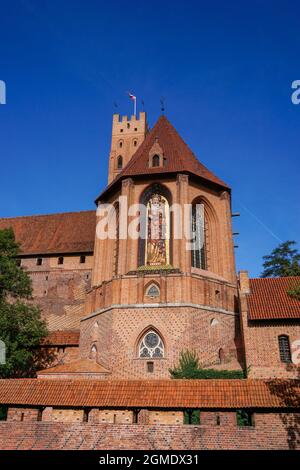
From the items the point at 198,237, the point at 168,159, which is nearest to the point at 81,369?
the point at 198,237

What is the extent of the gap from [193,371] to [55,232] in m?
18.6

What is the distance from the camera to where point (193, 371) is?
18.2 metres

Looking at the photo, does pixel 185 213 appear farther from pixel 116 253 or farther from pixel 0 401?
pixel 0 401

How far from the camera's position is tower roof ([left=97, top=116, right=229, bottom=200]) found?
23500 millimetres

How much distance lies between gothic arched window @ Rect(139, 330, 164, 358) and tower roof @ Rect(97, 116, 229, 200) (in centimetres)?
885

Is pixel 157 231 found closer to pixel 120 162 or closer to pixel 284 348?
pixel 284 348

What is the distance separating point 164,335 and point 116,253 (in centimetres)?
623

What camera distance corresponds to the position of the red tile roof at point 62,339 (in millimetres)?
24211

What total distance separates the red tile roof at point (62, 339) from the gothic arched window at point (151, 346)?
5803 millimetres

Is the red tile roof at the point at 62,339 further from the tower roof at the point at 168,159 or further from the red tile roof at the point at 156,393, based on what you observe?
the red tile roof at the point at 156,393

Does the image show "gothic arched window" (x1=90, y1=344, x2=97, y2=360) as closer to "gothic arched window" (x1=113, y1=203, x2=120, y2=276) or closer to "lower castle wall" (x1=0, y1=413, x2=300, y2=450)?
"gothic arched window" (x1=113, y1=203, x2=120, y2=276)
